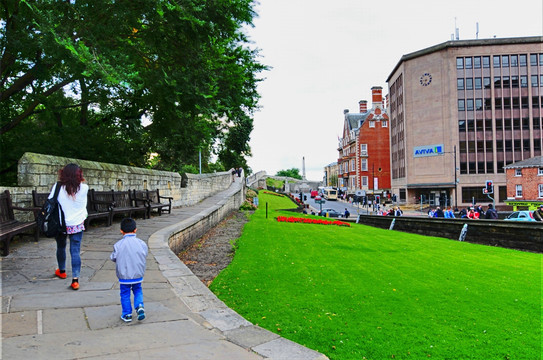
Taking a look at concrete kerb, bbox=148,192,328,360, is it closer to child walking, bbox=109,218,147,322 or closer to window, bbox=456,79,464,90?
child walking, bbox=109,218,147,322

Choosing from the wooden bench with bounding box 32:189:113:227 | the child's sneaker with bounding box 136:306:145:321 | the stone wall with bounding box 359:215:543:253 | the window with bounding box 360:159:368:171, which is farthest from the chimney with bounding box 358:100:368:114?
the child's sneaker with bounding box 136:306:145:321

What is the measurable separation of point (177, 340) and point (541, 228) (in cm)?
1462

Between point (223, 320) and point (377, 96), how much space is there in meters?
78.3

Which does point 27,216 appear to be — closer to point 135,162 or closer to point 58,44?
point 58,44

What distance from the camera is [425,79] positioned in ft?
178

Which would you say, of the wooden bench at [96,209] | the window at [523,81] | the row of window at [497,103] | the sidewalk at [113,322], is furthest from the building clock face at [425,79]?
the sidewalk at [113,322]

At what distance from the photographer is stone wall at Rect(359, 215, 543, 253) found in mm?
13589

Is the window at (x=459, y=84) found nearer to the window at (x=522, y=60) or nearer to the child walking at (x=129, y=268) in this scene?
the window at (x=522, y=60)

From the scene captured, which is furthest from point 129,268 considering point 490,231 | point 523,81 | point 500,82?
point 523,81

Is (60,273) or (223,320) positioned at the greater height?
(60,273)

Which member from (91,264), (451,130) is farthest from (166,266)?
(451,130)

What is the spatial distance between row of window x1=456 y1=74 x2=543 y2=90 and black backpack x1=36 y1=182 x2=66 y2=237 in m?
58.6

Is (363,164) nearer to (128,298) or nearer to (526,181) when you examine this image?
(526,181)

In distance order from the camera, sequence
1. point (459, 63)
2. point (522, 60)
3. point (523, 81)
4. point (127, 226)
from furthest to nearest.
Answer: point (459, 63) → point (523, 81) → point (522, 60) → point (127, 226)
